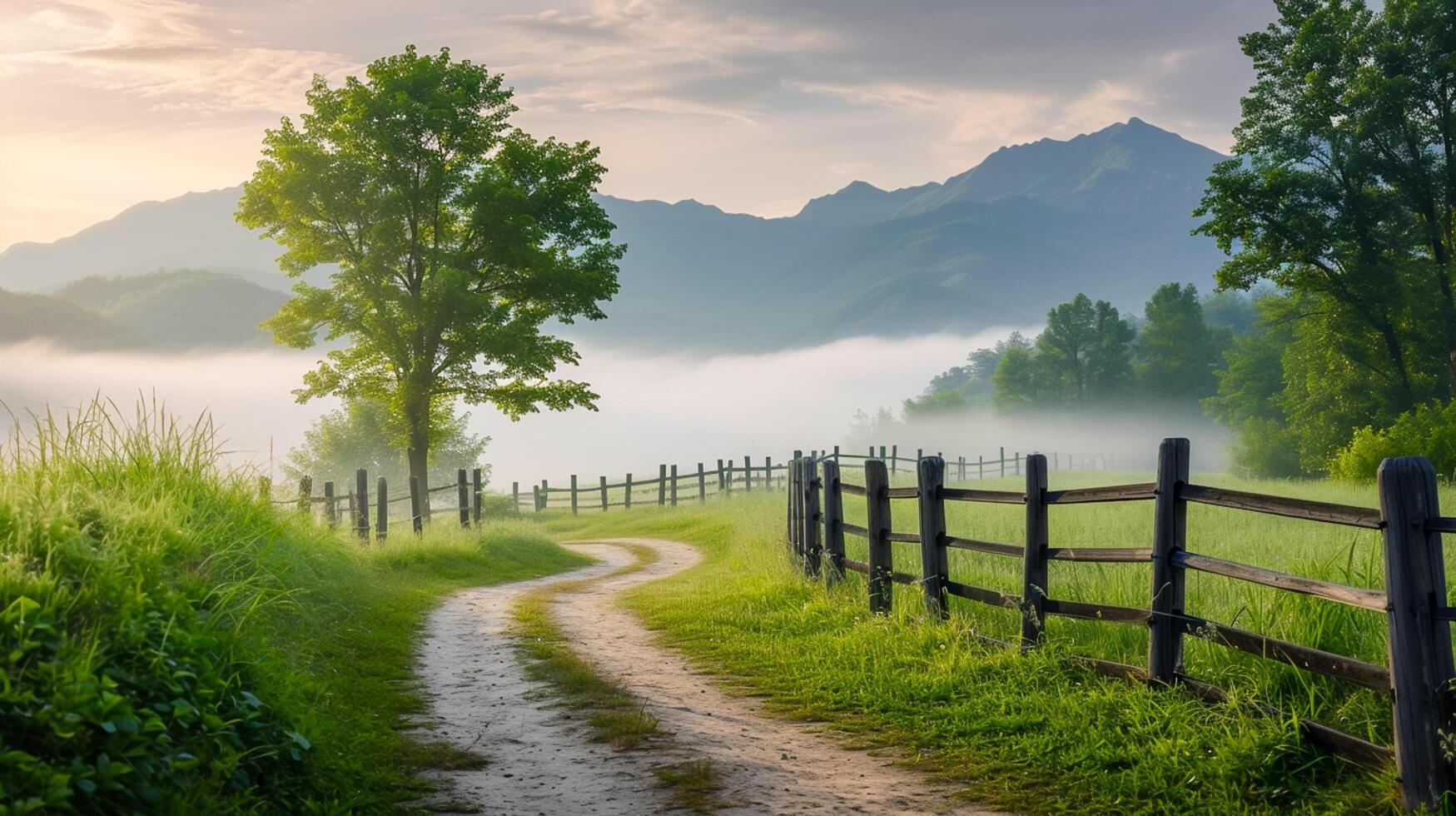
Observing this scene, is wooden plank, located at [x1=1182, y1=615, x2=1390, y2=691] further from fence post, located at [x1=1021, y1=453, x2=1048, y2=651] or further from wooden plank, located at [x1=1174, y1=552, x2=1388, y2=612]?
fence post, located at [x1=1021, y1=453, x2=1048, y2=651]

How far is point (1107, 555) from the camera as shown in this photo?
7375 mm

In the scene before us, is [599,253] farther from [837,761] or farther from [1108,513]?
[837,761]

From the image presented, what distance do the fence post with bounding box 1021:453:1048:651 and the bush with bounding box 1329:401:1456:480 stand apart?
20.5 metres

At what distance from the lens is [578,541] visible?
3147cm

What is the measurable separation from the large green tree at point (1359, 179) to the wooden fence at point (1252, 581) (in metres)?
26.4

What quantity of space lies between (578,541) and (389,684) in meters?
23.2

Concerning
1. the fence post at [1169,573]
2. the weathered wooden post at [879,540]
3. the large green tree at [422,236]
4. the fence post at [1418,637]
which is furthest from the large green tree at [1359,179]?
the fence post at [1418,637]

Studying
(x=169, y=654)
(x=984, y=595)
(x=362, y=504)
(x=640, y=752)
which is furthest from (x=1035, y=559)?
(x=362, y=504)

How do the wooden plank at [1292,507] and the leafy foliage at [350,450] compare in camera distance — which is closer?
the wooden plank at [1292,507]

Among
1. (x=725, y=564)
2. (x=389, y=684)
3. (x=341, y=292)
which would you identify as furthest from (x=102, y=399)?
(x=341, y=292)

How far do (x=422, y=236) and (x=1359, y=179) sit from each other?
28.6 meters

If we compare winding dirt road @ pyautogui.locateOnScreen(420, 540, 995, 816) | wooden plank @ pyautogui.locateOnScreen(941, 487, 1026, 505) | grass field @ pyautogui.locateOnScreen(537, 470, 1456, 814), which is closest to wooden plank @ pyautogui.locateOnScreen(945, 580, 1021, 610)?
grass field @ pyautogui.locateOnScreen(537, 470, 1456, 814)

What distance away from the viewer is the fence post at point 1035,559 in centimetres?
811

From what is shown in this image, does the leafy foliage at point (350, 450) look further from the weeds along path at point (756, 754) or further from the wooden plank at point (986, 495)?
the wooden plank at point (986, 495)
